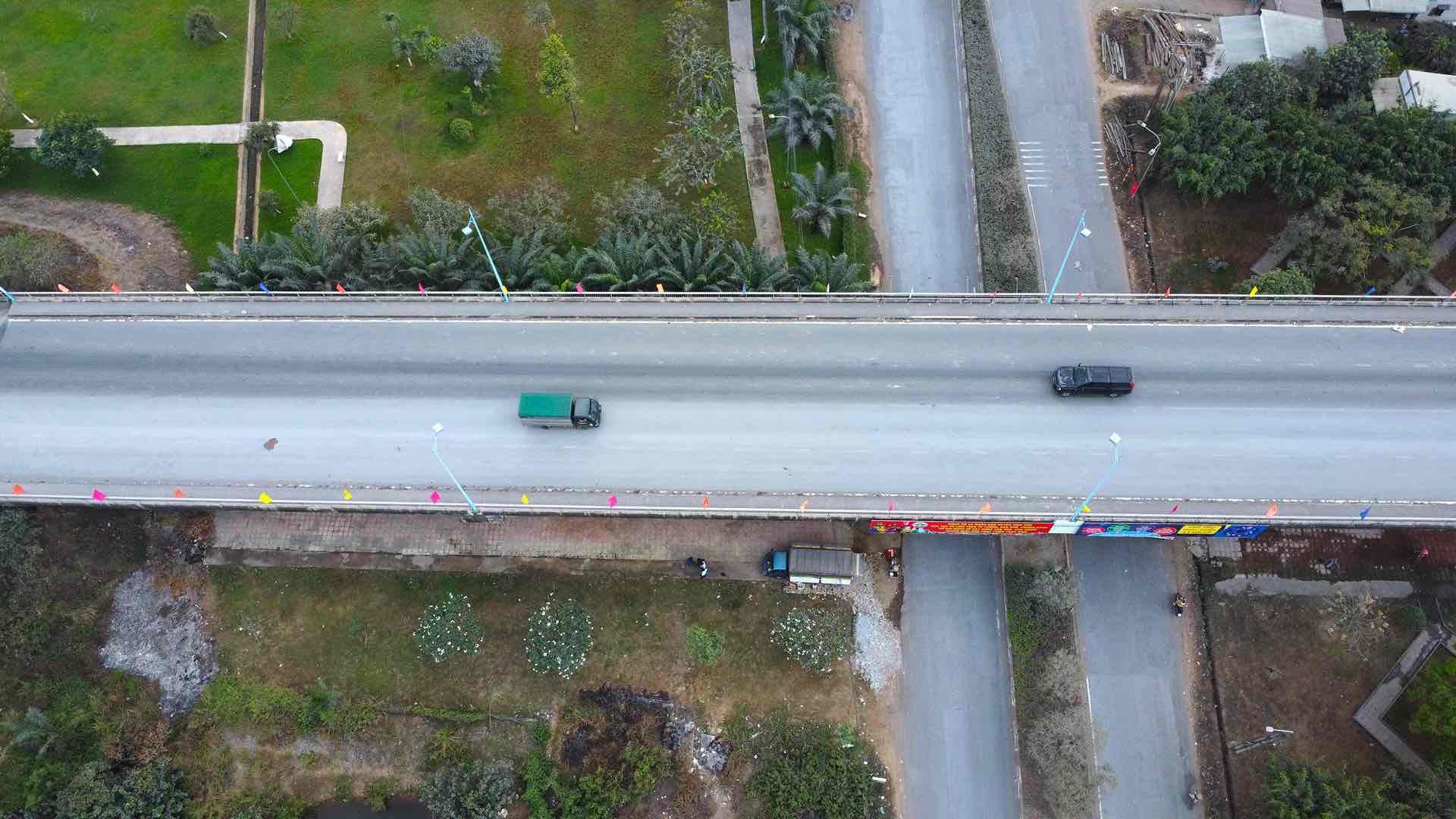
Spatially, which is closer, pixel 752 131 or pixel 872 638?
pixel 872 638

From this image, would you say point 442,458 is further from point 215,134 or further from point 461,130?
point 215,134

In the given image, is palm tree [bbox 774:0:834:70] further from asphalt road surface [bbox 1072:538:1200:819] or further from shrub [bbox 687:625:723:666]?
shrub [bbox 687:625:723:666]

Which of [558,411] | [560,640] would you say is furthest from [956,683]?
[558,411]

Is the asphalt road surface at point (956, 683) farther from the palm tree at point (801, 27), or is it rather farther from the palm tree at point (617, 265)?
the palm tree at point (801, 27)

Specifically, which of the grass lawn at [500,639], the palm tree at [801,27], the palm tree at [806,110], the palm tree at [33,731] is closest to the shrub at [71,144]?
the grass lawn at [500,639]

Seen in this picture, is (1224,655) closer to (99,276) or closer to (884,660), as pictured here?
(884,660)
